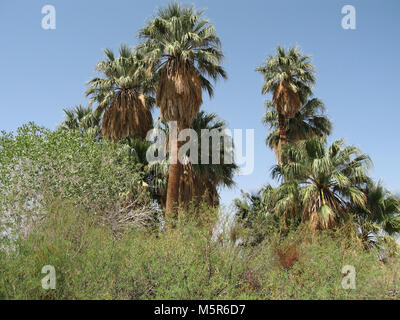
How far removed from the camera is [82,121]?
75.5 feet

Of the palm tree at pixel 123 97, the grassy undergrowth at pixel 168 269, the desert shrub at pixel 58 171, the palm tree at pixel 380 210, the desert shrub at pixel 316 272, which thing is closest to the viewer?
the grassy undergrowth at pixel 168 269

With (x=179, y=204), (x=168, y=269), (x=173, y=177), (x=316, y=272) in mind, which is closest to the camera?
(x=168, y=269)

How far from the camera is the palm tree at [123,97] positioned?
20.3 metres

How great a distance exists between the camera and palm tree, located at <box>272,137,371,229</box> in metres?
14.1

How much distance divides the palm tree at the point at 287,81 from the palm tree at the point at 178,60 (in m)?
5.35

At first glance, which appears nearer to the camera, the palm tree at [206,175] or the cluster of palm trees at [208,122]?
the cluster of palm trees at [208,122]

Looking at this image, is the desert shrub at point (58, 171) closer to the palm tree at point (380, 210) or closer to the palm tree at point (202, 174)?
the palm tree at point (202, 174)

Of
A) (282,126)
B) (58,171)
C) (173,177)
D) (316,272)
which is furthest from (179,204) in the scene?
(282,126)

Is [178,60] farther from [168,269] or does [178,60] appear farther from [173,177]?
[168,269]

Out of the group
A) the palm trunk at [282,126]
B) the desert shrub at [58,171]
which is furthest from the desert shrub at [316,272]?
the palm trunk at [282,126]

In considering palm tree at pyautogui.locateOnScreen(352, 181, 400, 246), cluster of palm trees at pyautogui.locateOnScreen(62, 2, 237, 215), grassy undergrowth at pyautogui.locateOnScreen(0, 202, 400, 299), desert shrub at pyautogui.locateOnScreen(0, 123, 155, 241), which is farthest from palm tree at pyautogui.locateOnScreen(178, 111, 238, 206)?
grassy undergrowth at pyautogui.locateOnScreen(0, 202, 400, 299)

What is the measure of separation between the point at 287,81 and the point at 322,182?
8904mm

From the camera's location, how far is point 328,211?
13641 millimetres

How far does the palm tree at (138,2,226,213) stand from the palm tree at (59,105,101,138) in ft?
22.0
